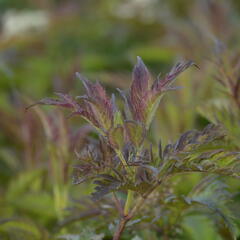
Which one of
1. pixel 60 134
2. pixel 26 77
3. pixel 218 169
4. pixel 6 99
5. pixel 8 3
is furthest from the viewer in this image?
pixel 8 3

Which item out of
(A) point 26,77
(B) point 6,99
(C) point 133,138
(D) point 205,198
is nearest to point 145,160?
(C) point 133,138

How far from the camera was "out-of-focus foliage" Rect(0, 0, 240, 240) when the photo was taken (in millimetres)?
720

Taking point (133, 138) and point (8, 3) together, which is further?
point (8, 3)

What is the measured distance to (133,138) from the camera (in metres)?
A: 0.65

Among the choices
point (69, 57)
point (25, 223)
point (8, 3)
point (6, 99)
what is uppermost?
point (8, 3)

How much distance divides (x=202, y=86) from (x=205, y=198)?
0.60 meters

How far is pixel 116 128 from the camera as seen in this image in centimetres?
64

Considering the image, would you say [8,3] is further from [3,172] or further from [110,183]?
[110,183]

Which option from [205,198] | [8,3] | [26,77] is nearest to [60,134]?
[205,198]

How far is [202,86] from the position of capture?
1329mm

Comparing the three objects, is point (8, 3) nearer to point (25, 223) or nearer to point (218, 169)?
point (25, 223)

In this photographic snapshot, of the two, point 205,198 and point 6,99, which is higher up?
point 6,99

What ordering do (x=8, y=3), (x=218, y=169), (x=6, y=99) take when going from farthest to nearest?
(x=8, y=3) < (x=6, y=99) < (x=218, y=169)

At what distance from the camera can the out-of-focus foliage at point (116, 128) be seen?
72 cm
